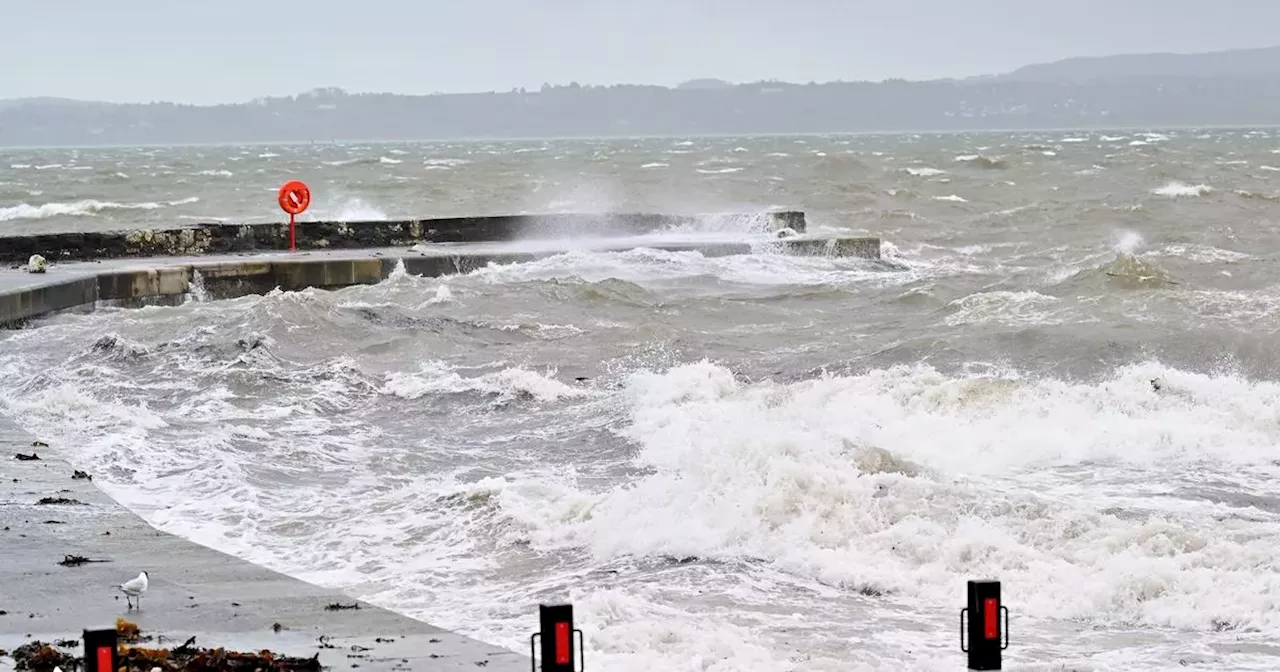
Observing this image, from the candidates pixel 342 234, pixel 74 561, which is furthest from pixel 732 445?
pixel 342 234

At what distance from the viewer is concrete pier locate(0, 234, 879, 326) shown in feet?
60.4

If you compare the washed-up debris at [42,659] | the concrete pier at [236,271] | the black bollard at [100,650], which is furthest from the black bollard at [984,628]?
the concrete pier at [236,271]

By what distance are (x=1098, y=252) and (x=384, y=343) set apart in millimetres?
15939

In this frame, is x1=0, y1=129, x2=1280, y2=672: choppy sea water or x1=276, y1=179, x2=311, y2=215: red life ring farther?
x1=276, y1=179, x2=311, y2=215: red life ring

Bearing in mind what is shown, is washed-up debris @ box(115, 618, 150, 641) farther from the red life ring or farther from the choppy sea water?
the red life ring

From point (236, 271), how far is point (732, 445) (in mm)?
12229

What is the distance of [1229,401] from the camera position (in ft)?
42.8

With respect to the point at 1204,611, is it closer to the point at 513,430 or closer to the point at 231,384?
→ the point at 513,430

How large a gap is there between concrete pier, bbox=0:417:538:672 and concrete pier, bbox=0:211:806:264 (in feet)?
45.1

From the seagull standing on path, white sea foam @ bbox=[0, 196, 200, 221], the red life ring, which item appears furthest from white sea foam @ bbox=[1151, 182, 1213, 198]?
the seagull standing on path

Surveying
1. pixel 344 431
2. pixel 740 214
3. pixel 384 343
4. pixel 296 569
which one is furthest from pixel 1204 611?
pixel 740 214

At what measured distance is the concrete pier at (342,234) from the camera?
22.1m

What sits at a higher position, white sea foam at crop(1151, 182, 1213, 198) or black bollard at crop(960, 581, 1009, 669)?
black bollard at crop(960, 581, 1009, 669)

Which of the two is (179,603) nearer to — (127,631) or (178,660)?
(127,631)
